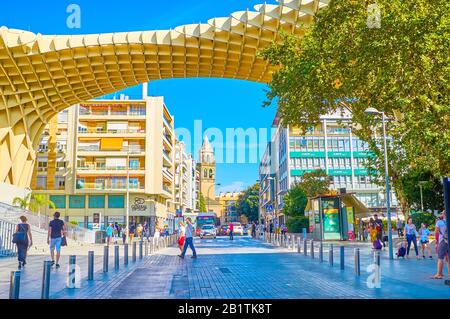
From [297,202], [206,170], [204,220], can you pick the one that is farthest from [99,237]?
[206,170]

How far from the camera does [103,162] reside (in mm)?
60062

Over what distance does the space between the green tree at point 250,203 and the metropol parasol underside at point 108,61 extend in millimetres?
66412

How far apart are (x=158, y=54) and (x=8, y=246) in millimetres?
21665

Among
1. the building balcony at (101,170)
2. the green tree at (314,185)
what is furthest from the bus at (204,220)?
the green tree at (314,185)

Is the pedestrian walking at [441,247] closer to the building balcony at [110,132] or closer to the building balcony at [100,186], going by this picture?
the building balcony at [100,186]

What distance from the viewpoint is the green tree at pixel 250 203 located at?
358ft

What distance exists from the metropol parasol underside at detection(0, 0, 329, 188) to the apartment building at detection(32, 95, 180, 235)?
1301 cm

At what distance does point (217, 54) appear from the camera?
39.4m

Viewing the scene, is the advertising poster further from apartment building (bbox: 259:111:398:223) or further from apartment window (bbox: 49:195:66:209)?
apartment building (bbox: 259:111:398:223)

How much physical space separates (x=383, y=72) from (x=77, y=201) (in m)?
48.4

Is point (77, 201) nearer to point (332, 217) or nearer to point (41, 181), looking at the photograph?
point (41, 181)
